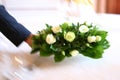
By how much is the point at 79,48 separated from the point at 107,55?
6.2 inches

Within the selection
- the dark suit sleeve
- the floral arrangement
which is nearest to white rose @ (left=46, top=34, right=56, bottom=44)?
the floral arrangement

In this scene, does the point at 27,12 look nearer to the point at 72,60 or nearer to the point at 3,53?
the point at 3,53

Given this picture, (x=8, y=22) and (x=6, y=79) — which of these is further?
(x=8, y=22)

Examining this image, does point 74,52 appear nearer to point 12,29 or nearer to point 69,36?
point 69,36

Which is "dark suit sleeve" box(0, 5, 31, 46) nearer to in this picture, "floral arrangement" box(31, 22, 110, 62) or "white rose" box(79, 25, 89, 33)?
"floral arrangement" box(31, 22, 110, 62)

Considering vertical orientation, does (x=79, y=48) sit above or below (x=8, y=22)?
below

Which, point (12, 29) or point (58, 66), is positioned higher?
point (12, 29)

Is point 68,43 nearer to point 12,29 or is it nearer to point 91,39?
point 91,39

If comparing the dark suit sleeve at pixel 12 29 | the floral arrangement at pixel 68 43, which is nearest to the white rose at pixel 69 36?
the floral arrangement at pixel 68 43

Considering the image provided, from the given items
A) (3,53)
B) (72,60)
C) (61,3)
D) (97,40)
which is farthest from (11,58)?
(61,3)

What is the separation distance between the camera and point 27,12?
5.63 ft

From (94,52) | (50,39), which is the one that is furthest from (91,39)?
(50,39)

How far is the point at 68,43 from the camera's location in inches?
33.7

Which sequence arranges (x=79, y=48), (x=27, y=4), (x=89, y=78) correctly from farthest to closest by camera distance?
(x=27, y=4)
(x=79, y=48)
(x=89, y=78)
